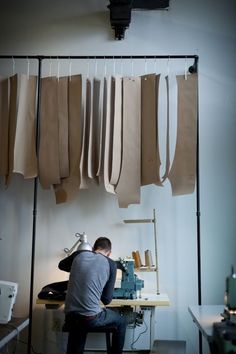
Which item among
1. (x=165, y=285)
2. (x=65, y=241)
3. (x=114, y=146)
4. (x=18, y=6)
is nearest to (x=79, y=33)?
(x=18, y=6)

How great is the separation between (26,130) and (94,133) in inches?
23.0

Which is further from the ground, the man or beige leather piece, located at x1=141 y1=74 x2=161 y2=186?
beige leather piece, located at x1=141 y1=74 x2=161 y2=186

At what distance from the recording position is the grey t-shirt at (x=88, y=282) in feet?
10.5

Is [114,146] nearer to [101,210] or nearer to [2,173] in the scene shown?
[101,210]

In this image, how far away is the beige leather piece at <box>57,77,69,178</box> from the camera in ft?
12.5

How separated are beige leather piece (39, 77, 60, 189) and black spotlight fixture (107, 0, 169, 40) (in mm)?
874

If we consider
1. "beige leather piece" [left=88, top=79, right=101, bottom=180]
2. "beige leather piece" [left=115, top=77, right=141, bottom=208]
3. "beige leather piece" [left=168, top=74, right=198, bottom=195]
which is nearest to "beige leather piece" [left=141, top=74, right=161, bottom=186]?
"beige leather piece" [left=115, top=77, right=141, bottom=208]

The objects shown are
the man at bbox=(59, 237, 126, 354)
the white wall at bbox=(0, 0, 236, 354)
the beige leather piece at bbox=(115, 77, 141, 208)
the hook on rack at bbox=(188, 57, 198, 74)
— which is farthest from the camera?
the white wall at bbox=(0, 0, 236, 354)

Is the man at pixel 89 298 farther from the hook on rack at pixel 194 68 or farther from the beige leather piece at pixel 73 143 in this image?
the hook on rack at pixel 194 68

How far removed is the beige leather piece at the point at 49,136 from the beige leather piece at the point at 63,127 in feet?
0.11

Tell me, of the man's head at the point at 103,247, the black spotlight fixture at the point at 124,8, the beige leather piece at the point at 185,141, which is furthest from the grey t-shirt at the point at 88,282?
the black spotlight fixture at the point at 124,8

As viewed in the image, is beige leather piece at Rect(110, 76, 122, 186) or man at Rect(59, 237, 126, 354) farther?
beige leather piece at Rect(110, 76, 122, 186)

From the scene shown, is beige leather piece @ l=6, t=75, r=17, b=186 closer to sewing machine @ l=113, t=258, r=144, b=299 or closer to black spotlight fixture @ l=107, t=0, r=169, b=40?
black spotlight fixture @ l=107, t=0, r=169, b=40

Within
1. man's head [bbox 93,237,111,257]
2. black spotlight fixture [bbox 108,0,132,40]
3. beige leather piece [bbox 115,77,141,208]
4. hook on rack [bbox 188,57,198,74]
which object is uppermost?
black spotlight fixture [bbox 108,0,132,40]
